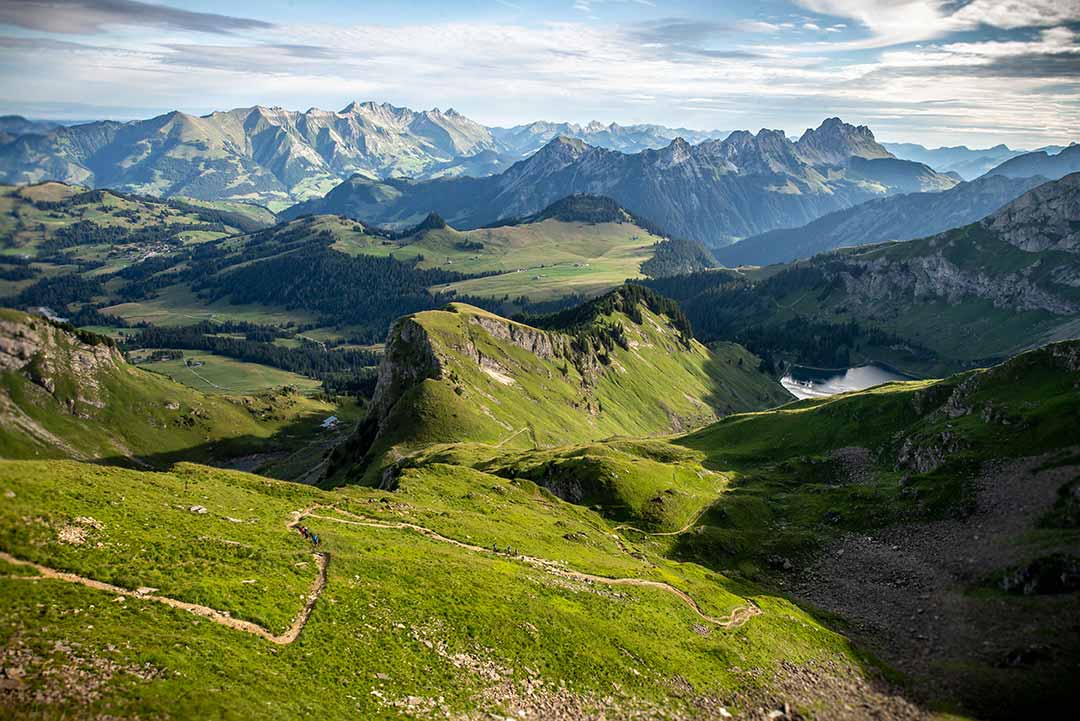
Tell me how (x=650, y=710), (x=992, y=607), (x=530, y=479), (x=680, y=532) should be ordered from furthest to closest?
(x=530, y=479)
(x=680, y=532)
(x=992, y=607)
(x=650, y=710)

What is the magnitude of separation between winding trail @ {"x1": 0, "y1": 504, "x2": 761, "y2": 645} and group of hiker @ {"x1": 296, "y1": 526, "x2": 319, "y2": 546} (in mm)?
986

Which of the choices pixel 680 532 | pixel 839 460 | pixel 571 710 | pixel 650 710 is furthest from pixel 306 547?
pixel 839 460

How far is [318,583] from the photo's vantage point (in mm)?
47188

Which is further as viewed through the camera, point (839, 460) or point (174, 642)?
A: point (839, 460)

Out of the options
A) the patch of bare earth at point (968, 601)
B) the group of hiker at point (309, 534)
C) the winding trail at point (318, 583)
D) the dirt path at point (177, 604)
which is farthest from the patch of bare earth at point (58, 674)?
the patch of bare earth at point (968, 601)

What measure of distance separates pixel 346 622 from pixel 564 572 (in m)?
25.2

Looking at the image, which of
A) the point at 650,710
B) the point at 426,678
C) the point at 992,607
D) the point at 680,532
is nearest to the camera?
the point at 426,678

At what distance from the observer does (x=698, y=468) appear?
406ft

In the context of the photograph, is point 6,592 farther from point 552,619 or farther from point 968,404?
point 968,404

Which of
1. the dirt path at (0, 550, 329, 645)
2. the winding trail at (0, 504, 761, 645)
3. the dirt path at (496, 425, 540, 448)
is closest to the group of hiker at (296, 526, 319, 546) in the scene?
the winding trail at (0, 504, 761, 645)

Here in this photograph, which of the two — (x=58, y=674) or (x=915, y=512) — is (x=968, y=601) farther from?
(x=58, y=674)

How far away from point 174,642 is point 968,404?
122325mm

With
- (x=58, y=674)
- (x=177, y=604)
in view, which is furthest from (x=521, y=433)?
(x=58, y=674)

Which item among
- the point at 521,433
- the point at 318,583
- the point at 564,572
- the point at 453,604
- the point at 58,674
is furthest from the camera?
the point at 521,433
